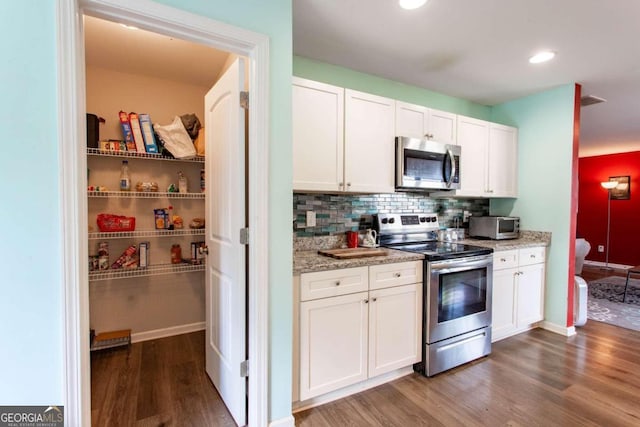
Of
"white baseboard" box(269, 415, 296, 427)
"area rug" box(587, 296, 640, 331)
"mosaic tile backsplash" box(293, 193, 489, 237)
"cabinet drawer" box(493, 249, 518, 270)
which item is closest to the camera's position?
"white baseboard" box(269, 415, 296, 427)

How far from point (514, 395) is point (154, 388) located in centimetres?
243

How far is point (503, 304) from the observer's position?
2.80 meters

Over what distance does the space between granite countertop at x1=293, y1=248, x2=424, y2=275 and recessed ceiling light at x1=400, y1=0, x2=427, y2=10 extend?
1540mm

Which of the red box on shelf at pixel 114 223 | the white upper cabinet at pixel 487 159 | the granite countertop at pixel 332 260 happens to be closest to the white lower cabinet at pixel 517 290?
the white upper cabinet at pixel 487 159

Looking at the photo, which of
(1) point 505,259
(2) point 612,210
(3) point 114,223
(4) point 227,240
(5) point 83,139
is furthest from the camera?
(2) point 612,210

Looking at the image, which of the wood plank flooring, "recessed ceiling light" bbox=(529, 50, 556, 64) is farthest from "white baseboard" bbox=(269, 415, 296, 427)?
"recessed ceiling light" bbox=(529, 50, 556, 64)

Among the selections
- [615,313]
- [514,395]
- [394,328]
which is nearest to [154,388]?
[394,328]

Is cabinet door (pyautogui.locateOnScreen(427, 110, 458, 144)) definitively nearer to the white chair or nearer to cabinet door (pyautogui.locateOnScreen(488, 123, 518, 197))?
cabinet door (pyautogui.locateOnScreen(488, 123, 518, 197))

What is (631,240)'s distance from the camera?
6.02 meters

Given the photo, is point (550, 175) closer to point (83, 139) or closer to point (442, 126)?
point (442, 126)

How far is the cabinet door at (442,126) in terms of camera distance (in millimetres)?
2721

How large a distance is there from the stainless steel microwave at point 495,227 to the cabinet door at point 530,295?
1.26 feet

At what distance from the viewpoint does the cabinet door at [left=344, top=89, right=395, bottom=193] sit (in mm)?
2287

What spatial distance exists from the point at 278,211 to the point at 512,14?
6.05 ft
